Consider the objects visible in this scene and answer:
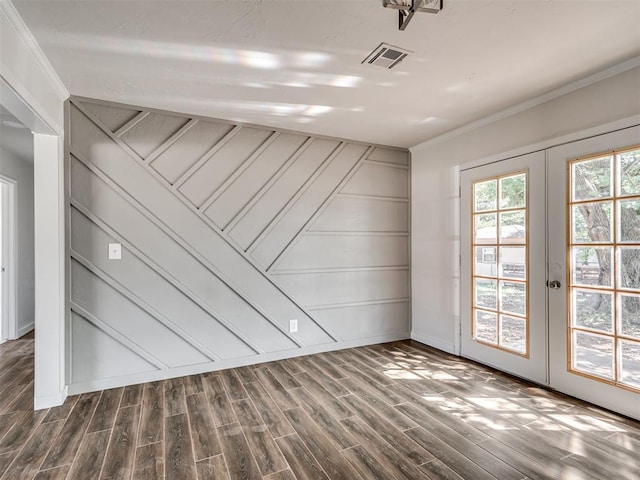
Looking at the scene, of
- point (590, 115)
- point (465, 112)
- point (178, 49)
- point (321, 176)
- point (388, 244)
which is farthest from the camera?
point (388, 244)

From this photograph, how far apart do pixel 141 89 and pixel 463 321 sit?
3.70m

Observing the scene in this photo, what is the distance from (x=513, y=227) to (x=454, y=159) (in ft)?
3.34

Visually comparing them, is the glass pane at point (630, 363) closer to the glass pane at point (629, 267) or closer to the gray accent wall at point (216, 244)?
the glass pane at point (629, 267)

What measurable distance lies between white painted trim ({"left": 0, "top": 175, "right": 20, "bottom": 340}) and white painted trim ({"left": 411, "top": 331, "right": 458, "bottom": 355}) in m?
5.14

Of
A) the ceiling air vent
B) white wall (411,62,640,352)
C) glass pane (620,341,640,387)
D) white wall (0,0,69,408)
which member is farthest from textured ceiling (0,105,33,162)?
glass pane (620,341,640,387)

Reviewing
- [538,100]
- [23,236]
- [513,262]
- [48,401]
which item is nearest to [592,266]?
[513,262]

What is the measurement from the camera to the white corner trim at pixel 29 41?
5.45 ft

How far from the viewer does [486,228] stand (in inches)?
127

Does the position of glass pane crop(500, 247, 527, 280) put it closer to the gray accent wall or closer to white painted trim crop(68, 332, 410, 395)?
the gray accent wall

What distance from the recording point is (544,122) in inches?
107

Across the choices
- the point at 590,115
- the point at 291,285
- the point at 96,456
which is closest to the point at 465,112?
the point at 590,115

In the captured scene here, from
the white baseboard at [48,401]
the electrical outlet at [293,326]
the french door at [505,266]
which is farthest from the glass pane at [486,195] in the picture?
the white baseboard at [48,401]

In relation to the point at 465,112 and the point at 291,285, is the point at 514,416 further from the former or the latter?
the point at 465,112

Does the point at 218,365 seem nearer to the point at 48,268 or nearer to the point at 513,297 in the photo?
the point at 48,268
